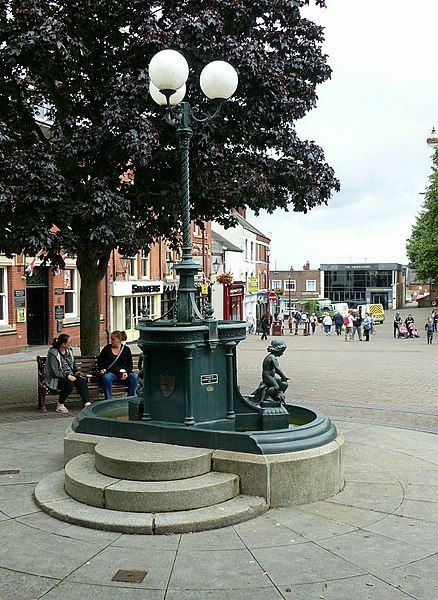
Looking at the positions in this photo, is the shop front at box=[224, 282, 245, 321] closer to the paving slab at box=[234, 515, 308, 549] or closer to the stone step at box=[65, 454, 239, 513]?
the stone step at box=[65, 454, 239, 513]

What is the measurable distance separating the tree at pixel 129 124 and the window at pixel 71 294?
16.0 m

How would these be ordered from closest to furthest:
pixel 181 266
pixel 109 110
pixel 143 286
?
pixel 181 266 → pixel 109 110 → pixel 143 286

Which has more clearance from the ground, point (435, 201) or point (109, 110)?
point (435, 201)

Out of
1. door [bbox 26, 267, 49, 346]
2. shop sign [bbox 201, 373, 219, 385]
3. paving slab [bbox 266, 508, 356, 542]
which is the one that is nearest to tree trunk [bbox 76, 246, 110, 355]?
shop sign [bbox 201, 373, 219, 385]

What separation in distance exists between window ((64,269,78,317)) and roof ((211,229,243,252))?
831 inches

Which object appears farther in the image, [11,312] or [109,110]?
[11,312]

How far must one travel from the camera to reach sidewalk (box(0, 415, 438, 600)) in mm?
4664

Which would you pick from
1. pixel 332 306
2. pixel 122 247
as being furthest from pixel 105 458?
pixel 332 306

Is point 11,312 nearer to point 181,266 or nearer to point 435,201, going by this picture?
point 181,266

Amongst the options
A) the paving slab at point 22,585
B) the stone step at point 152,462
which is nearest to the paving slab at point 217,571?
the paving slab at point 22,585

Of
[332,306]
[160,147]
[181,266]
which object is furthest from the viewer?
[332,306]

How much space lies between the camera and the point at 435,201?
139 ft

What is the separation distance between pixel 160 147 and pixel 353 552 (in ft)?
28.2

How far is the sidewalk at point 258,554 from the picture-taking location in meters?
4.66
